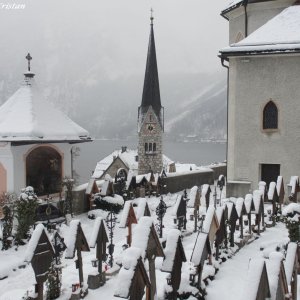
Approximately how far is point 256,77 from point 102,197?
742 cm

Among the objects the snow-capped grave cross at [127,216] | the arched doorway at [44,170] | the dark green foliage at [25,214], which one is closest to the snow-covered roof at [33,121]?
the arched doorway at [44,170]

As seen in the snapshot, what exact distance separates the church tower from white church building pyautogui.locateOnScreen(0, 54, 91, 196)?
1291 inches

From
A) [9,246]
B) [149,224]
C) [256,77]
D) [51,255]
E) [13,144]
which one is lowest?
[9,246]

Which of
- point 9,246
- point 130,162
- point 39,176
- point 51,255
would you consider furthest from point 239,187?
point 130,162

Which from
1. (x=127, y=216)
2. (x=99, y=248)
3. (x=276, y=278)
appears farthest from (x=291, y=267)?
(x=127, y=216)

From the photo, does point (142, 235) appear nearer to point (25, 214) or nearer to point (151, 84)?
point (25, 214)

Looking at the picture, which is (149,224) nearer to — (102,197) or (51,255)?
(51,255)

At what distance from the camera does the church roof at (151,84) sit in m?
47.5

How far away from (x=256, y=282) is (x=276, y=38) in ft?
45.4

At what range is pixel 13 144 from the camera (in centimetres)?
1417

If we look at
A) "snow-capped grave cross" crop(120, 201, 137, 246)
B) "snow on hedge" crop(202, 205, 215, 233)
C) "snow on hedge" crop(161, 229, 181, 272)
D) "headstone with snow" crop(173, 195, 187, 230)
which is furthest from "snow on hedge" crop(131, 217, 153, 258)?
"headstone with snow" crop(173, 195, 187, 230)

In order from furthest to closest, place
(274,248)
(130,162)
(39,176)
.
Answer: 1. (130,162)
2. (39,176)
3. (274,248)

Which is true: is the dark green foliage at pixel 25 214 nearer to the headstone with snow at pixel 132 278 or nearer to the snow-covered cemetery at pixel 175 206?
the snow-covered cemetery at pixel 175 206

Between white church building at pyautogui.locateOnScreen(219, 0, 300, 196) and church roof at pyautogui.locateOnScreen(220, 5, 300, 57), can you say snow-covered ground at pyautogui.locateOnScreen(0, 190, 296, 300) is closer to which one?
white church building at pyautogui.locateOnScreen(219, 0, 300, 196)
